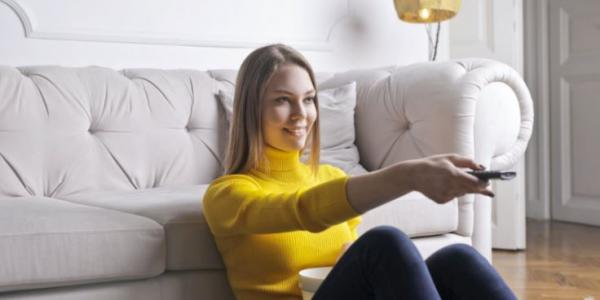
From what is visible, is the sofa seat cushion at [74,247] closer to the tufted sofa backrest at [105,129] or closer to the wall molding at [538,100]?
the tufted sofa backrest at [105,129]

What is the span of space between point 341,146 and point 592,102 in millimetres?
2285

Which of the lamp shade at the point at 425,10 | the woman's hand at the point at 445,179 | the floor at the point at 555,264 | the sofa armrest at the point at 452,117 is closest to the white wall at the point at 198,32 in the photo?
the lamp shade at the point at 425,10

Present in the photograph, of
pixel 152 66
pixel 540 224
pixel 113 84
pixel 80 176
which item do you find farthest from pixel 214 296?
pixel 540 224

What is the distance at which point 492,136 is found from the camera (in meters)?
2.18

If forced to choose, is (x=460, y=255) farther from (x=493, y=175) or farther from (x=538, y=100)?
(x=538, y=100)

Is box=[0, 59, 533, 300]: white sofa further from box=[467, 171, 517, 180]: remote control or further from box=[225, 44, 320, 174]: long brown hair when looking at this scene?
box=[467, 171, 517, 180]: remote control

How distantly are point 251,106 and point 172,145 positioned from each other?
2.87 feet

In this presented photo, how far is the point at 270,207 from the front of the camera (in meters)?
1.18

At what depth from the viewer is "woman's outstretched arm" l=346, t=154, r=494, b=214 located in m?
0.93

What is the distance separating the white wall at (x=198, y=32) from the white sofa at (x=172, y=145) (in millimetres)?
317

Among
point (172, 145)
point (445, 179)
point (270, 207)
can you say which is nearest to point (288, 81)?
point (270, 207)

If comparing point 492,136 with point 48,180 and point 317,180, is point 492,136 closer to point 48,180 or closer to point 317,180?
point 317,180

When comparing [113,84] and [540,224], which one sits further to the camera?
[540,224]

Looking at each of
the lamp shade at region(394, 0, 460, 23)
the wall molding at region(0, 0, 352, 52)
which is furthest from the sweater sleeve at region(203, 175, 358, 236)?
the lamp shade at region(394, 0, 460, 23)
